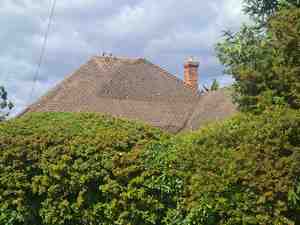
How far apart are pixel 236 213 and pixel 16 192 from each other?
Result: 3.43m

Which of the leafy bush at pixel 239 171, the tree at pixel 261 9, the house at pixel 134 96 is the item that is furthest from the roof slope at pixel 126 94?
the leafy bush at pixel 239 171

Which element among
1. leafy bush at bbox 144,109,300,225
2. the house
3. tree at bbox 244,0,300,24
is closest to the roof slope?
the house

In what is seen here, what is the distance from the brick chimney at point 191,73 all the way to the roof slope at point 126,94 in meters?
1.15

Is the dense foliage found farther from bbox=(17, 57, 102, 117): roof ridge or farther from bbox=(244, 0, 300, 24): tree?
bbox=(17, 57, 102, 117): roof ridge

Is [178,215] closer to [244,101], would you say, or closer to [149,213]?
[149,213]

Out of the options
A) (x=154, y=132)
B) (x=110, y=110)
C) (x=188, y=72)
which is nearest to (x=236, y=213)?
(x=154, y=132)

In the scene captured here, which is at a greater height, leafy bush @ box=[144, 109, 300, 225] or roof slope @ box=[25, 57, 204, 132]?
roof slope @ box=[25, 57, 204, 132]

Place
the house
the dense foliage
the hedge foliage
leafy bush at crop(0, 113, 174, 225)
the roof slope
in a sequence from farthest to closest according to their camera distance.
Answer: the roof slope → the house → the dense foliage → leafy bush at crop(0, 113, 174, 225) → the hedge foliage

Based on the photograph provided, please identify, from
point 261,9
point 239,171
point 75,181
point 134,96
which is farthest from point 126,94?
point 239,171

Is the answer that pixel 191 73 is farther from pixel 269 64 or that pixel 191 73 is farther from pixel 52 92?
pixel 269 64

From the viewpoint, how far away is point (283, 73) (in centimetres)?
1069

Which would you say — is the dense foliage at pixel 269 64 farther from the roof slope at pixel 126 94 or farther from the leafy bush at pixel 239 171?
the roof slope at pixel 126 94

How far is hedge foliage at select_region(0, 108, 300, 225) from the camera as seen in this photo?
829 centimetres

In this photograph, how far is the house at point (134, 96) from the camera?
30.3 m
